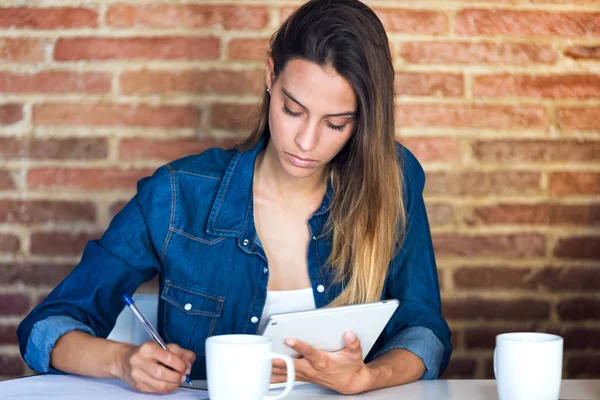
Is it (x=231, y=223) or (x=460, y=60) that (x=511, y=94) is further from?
(x=231, y=223)

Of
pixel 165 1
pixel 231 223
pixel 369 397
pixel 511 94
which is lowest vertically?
pixel 369 397

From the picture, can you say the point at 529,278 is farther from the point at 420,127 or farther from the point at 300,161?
the point at 300,161

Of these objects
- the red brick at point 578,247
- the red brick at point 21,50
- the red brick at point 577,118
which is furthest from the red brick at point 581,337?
the red brick at point 21,50

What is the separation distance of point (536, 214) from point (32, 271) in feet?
3.95

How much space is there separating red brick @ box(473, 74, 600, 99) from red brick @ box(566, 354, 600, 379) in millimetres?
631

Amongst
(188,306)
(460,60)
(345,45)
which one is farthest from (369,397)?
(460,60)

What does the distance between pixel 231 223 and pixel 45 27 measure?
717mm

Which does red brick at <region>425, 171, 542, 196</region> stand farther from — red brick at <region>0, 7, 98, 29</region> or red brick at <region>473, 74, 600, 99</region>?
red brick at <region>0, 7, 98, 29</region>

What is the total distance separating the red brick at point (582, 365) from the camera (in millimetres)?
1872

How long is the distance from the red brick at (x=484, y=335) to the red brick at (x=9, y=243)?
1.09m

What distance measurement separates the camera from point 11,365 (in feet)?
6.01

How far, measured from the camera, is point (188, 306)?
1459mm

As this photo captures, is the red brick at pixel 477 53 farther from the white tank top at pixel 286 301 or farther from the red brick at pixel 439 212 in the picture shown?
the white tank top at pixel 286 301

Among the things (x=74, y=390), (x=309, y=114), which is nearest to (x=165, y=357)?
(x=74, y=390)
